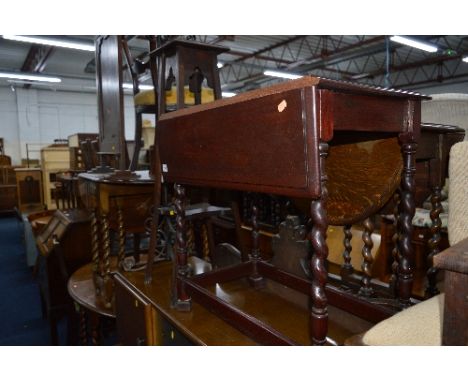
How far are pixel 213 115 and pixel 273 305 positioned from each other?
97cm

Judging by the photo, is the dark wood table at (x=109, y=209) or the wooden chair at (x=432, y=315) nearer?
the wooden chair at (x=432, y=315)

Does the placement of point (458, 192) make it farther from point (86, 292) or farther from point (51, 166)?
point (51, 166)

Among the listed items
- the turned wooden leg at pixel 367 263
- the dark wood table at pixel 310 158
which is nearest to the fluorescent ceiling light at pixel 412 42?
the turned wooden leg at pixel 367 263

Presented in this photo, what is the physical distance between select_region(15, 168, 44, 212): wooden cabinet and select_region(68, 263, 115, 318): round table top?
5623 millimetres

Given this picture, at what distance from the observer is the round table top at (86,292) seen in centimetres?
230

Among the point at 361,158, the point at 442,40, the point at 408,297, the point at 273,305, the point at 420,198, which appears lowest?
the point at 273,305

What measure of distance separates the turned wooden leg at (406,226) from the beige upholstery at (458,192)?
0.36m

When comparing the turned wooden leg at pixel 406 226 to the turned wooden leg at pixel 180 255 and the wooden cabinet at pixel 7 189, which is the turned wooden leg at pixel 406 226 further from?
the wooden cabinet at pixel 7 189

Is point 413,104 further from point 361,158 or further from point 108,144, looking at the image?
point 108,144

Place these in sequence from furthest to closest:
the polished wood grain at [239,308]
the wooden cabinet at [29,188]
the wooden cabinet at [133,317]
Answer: the wooden cabinet at [29,188] → the wooden cabinet at [133,317] → the polished wood grain at [239,308]

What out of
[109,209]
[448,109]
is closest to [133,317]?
[109,209]

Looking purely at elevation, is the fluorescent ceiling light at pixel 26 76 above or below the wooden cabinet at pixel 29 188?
above

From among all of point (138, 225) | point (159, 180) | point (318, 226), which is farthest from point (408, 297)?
point (138, 225)

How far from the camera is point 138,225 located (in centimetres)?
264
